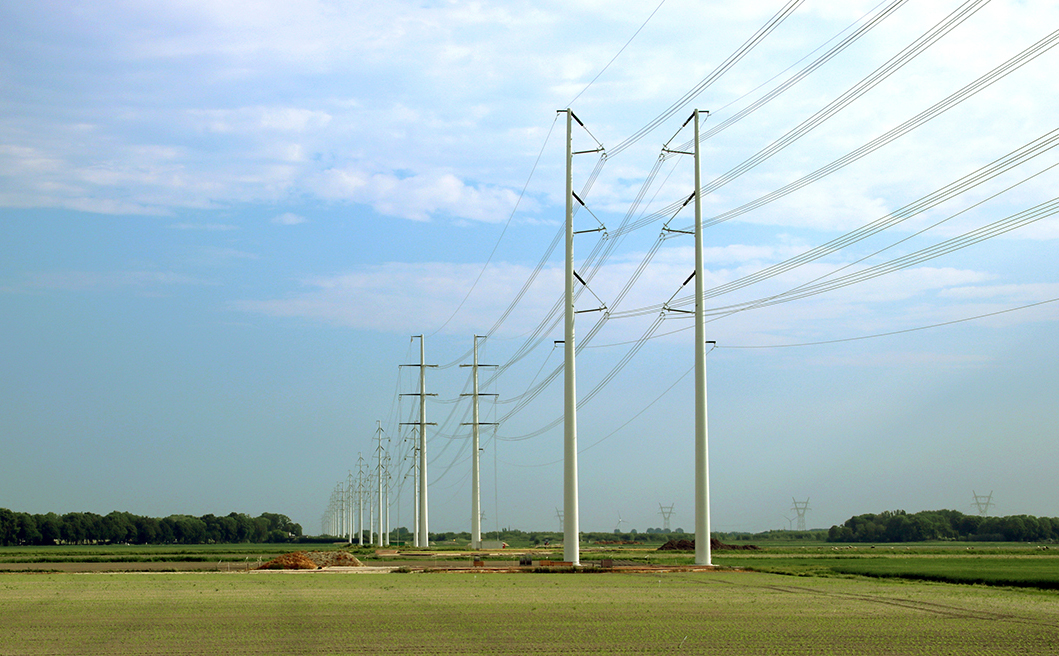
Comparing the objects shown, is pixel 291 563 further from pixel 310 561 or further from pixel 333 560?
pixel 333 560

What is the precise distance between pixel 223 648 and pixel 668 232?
4265 cm

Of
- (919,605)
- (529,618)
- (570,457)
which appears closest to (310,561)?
(570,457)

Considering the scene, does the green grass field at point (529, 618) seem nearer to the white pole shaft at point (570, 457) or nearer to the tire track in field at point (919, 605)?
the tire track in field at point (919, 605)

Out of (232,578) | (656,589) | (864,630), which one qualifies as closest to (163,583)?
(232,578)

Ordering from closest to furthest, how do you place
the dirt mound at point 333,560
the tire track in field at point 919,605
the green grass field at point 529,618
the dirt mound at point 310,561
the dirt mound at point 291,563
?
the green grass field at point 529,618 < the tire track in field at point 919,605 < the dirt mound at point 291,563 < the dirt mound at point 310,561 < the dirt mound at point 333,560

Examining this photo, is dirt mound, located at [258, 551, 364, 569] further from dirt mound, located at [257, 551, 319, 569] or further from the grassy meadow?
the grassy meadow

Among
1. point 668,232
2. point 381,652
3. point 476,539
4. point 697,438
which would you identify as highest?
point 668,232

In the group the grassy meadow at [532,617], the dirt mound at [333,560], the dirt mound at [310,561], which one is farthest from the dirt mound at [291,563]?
the grassy meadow at [532,617]

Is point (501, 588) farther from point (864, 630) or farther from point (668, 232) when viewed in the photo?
point (668, 232)

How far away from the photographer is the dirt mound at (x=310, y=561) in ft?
199

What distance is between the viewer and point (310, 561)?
63062 millimetres

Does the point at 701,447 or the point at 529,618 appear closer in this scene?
the point at 529,618

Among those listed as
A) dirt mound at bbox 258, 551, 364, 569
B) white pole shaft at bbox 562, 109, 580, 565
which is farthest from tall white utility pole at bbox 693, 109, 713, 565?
dirt mound at bbox 258, 551, 364, 569

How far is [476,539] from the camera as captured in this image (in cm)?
10912
